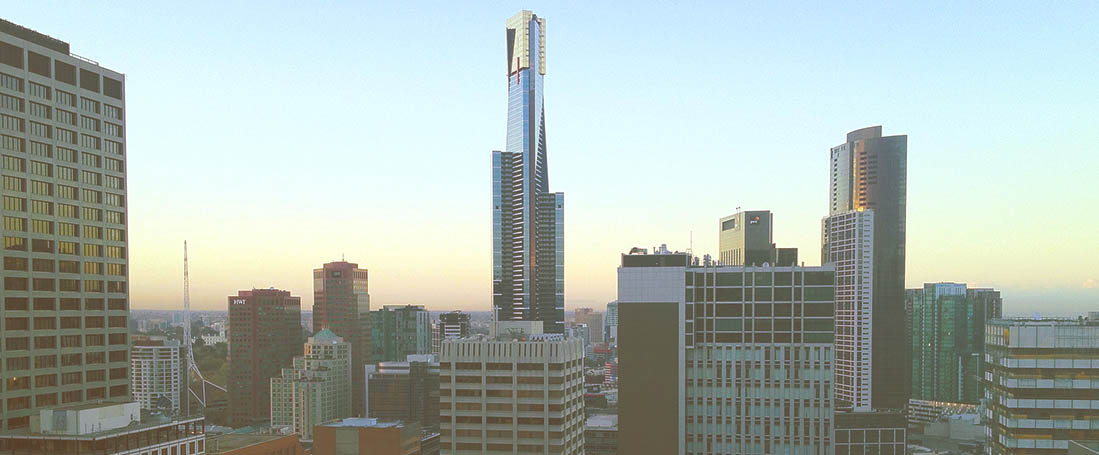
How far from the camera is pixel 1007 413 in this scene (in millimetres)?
89188

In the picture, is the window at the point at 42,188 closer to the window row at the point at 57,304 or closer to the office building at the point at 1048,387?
the window row at the point at 57,304

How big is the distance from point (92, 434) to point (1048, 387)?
133 m

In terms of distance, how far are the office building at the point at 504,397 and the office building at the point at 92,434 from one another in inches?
1788

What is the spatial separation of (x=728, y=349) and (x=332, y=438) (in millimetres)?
120007

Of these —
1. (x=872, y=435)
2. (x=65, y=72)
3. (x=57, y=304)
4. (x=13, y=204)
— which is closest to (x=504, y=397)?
(x=57, y=304)

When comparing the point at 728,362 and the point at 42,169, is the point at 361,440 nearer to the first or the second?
the point at 42,169

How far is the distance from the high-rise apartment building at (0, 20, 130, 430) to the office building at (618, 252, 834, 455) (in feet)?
307

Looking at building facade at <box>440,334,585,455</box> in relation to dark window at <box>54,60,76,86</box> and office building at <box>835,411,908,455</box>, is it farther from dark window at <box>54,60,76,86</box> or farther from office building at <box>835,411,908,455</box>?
office building at <box>835,411,908,455</box>

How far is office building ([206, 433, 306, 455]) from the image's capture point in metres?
152

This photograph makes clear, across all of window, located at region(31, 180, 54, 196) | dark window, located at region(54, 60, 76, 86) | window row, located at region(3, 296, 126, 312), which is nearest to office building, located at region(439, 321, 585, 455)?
window row, located at region(3, 296, 126, 312)

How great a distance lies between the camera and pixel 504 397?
11831 cm

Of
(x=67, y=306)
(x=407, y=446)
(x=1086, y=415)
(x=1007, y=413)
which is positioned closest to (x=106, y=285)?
(x=67, y=306)

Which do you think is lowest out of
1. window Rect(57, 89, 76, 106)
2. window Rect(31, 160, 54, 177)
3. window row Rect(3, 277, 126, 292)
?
window row Rect(3, 277, 126, 292)

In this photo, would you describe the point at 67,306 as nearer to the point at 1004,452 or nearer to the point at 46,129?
the point at 46,129
